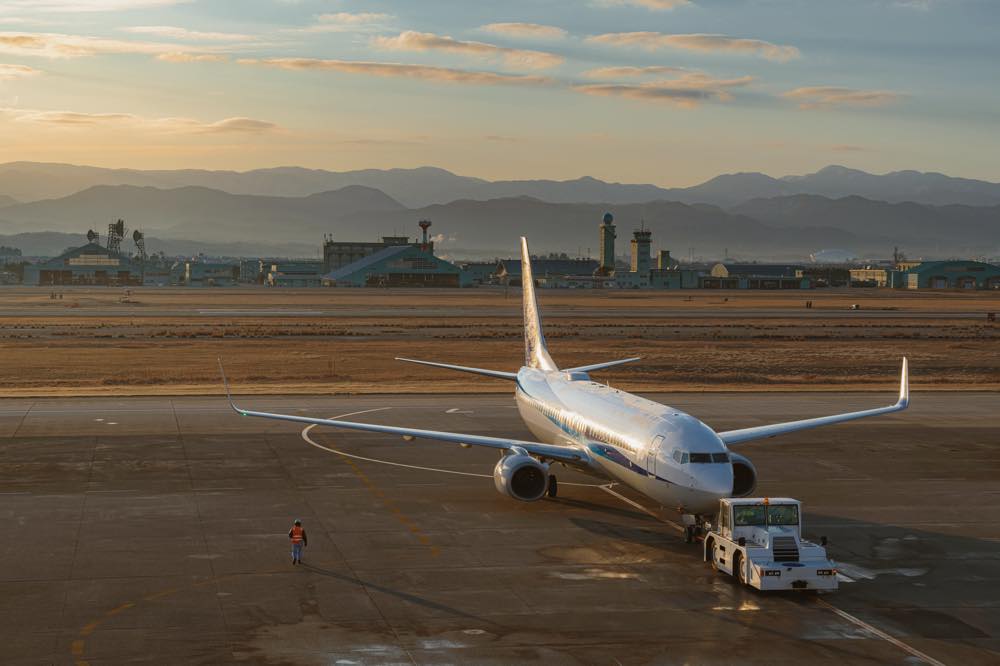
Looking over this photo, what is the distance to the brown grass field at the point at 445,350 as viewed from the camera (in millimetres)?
90812

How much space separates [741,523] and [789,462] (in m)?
22.7

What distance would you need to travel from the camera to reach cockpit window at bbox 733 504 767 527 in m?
35.3

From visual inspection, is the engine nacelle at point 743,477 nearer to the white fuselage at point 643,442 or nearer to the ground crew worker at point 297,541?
the white fuselage at point 643,442

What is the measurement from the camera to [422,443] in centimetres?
6228

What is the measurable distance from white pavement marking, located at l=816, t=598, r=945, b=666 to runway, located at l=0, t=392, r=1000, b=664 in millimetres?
99

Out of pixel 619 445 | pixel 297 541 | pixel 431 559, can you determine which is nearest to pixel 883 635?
pixel 619 445

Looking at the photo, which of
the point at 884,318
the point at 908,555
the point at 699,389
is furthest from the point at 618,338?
the point at 908,555

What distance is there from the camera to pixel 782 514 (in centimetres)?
3538

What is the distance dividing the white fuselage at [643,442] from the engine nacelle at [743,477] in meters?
2.08

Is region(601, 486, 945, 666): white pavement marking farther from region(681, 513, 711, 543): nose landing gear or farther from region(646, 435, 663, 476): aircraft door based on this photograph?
region(646, 435, 663, 476): aircraft door

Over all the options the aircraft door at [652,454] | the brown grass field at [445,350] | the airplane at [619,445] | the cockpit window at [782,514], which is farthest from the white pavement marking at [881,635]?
the brown grass field at [445,350]

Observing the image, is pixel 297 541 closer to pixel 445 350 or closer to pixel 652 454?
pixel 652 454

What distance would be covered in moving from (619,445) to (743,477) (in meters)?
4.91

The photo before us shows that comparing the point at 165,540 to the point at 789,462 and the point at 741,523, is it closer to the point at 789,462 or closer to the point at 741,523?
the point at 741,523
